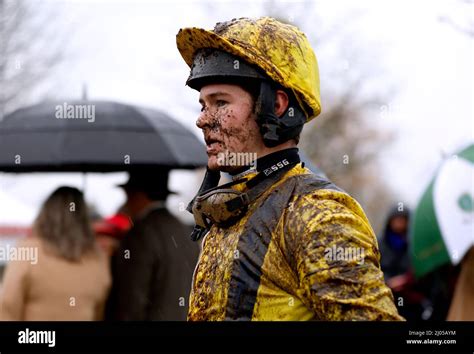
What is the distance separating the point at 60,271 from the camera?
6.46 m

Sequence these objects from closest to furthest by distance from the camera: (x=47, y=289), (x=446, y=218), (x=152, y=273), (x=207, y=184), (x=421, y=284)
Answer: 1. (x=207, y=184)
2. (x=47, y=289)
3. (x=152, y=273)
4. (x=446, y=218)
5. (x=421, y=284)

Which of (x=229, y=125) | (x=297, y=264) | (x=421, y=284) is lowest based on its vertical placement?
(x=421, y=284)

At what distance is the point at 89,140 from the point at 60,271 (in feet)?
4.90

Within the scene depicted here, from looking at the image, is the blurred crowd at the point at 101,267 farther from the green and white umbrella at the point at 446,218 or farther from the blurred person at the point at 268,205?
the blurred person at the point at 268,205

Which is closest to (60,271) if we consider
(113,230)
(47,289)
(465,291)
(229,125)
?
(47,289)

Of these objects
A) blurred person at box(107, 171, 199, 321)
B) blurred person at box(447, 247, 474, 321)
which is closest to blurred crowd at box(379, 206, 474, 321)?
blurred person at box(447, 247, 474, 321)

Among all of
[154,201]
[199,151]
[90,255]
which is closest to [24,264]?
[90,255]

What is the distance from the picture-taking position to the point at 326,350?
3.35 metres

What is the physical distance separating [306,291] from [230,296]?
0.26 metres

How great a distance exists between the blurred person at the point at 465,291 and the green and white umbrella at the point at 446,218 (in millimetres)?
60

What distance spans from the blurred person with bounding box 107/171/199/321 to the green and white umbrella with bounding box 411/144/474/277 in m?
1.58

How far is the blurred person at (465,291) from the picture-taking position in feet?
21.8

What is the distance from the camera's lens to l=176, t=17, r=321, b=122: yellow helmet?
3.43m

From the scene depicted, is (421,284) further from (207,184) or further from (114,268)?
(207,184)
